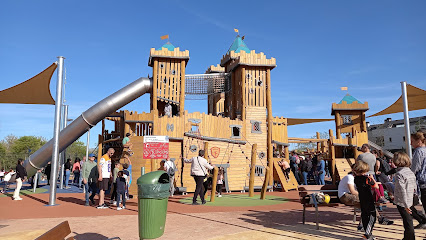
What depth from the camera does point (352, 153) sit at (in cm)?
2008

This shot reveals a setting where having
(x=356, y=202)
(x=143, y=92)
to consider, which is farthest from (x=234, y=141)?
(x=356, y=202)

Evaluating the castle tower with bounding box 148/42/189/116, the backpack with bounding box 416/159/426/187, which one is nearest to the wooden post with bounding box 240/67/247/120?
the castle tower with bounding box 148/42/189/116

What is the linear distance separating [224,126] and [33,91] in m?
8.30

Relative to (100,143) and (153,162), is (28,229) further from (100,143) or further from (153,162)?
(100,143)

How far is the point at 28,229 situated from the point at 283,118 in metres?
14.4

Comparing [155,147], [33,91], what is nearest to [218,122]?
[155,147]

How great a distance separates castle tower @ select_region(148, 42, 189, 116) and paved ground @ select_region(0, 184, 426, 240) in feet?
28.5

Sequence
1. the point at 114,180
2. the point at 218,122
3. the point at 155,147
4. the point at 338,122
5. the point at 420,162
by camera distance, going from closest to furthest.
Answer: the point at 420,162
the point at 114,180
the point at 155,147
the point at 218,122
the point at 338,122

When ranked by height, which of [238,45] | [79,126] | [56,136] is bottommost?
[56,136]

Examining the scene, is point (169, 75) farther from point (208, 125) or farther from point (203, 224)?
point (203, 224)

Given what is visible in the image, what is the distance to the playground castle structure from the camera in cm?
1359

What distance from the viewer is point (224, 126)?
1495 centimetres

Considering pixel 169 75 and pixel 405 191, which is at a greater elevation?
pixel 169 75

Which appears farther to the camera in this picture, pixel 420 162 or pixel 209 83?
pixel 209 83
